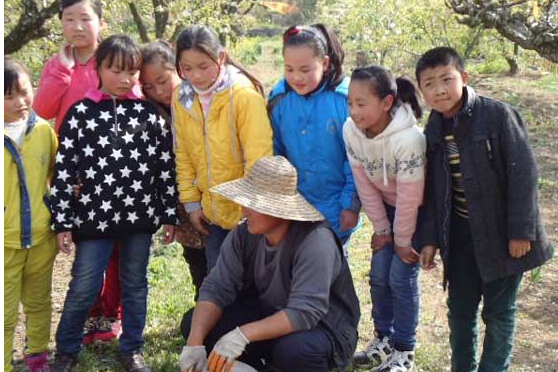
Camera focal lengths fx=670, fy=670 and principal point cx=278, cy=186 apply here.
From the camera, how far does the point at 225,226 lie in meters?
3.11

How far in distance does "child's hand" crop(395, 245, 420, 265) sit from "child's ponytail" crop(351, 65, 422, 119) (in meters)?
0.57

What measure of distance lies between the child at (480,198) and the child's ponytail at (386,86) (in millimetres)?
154

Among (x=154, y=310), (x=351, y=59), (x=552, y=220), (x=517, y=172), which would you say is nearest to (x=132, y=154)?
(x=154, y=310)

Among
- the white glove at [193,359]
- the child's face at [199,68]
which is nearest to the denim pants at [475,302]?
the white glove at [193,359]

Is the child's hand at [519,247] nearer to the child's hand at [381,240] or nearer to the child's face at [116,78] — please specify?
the child's hand at [381,240]

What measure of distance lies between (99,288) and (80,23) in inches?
48.1

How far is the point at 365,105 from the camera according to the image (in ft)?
8.96

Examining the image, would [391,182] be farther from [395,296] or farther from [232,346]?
[232,346]

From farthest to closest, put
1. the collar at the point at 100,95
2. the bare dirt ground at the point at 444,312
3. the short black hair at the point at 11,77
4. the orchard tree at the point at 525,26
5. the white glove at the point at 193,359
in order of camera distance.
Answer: the orchard tree at the point at 525,26 → the bare dirt ground at the point at 444,312 → the collar at the point at 100,95 → the short black hair at the point at 11,77 → the white glove at the point at 193,359

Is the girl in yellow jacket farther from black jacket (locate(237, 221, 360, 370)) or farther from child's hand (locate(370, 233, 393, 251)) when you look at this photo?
child's hand (locate(370, 233, 393, 251))

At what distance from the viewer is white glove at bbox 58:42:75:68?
3.16 metres

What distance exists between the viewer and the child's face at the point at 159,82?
3.16 meters

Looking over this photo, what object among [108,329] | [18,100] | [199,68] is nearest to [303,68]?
[199,68]

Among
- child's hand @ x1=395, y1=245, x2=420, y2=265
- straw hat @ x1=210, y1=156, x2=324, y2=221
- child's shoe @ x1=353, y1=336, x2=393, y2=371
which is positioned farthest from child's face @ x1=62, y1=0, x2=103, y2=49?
child's shoe @ x1=353, y1=336, x2=393, y2=371
